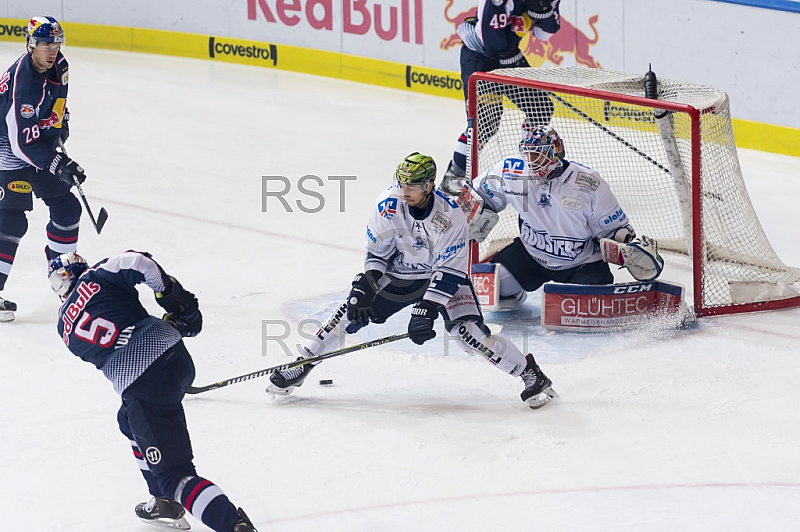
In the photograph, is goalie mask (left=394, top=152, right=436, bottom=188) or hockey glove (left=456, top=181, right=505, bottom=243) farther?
hockey glove (left=456, top=181, right=505, bottom=243)

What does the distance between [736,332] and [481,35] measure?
2376 mm

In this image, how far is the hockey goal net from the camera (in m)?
5.29

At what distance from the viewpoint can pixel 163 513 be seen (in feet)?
12.3

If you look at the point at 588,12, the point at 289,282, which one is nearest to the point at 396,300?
the point at 289,282

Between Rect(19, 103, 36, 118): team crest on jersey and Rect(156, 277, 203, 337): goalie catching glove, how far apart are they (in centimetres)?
197

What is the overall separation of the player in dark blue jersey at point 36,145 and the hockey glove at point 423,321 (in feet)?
6.39

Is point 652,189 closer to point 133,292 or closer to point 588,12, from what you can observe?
point 588,12

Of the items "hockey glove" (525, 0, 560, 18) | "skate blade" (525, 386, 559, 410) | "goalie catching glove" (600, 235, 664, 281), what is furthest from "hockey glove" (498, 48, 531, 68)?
"skate blade" (525, 386, 559, 410)

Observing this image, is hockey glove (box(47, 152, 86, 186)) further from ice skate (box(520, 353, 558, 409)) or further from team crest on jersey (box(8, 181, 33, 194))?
ice skate (box(520, 353, 558, 409))

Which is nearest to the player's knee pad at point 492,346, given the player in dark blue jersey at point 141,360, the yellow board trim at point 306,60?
the player in dark blue jersey at point 141,360

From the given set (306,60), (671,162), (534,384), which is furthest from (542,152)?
(306,60)

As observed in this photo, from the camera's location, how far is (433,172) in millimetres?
4414

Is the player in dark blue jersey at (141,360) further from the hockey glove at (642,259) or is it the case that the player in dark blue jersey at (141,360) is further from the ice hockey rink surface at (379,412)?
the hockey glove at (642,259)

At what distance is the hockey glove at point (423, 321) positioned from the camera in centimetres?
433
